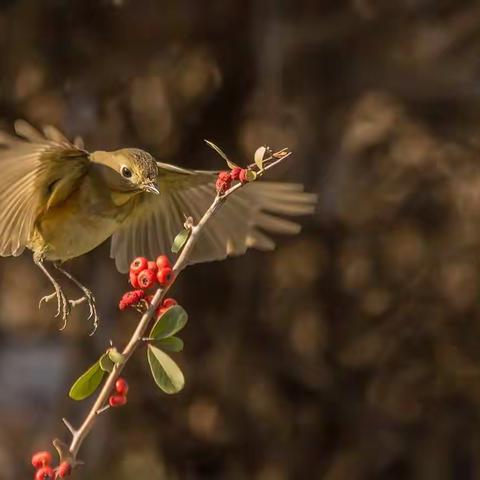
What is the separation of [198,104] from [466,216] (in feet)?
1.69

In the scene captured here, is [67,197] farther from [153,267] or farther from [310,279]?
[310,279]

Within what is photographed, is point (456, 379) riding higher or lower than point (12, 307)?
lower

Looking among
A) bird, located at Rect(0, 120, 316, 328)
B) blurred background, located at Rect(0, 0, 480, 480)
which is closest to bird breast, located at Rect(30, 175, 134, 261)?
bird, located at Rect(0, 120, 316, 328)

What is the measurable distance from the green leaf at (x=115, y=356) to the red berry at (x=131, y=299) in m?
0.02

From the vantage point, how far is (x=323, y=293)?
6.07ft

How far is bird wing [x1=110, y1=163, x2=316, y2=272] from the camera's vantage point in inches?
18.3

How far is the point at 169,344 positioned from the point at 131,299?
0.9 inches

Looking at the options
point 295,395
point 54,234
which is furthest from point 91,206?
point 295,395

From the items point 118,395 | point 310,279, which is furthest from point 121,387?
point 310,279

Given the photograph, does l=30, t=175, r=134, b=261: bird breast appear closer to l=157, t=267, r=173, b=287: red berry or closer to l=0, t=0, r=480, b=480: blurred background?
l=157, t=267, r=173, b=287: red berry

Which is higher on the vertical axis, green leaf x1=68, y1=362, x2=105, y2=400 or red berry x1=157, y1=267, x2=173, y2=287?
red berry x1=157, y1=267, x2=173, y2=287

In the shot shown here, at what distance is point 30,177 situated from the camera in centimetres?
40

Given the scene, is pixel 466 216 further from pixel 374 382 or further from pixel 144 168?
pixel 144 168

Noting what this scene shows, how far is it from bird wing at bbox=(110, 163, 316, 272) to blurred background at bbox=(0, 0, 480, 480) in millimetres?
1236
